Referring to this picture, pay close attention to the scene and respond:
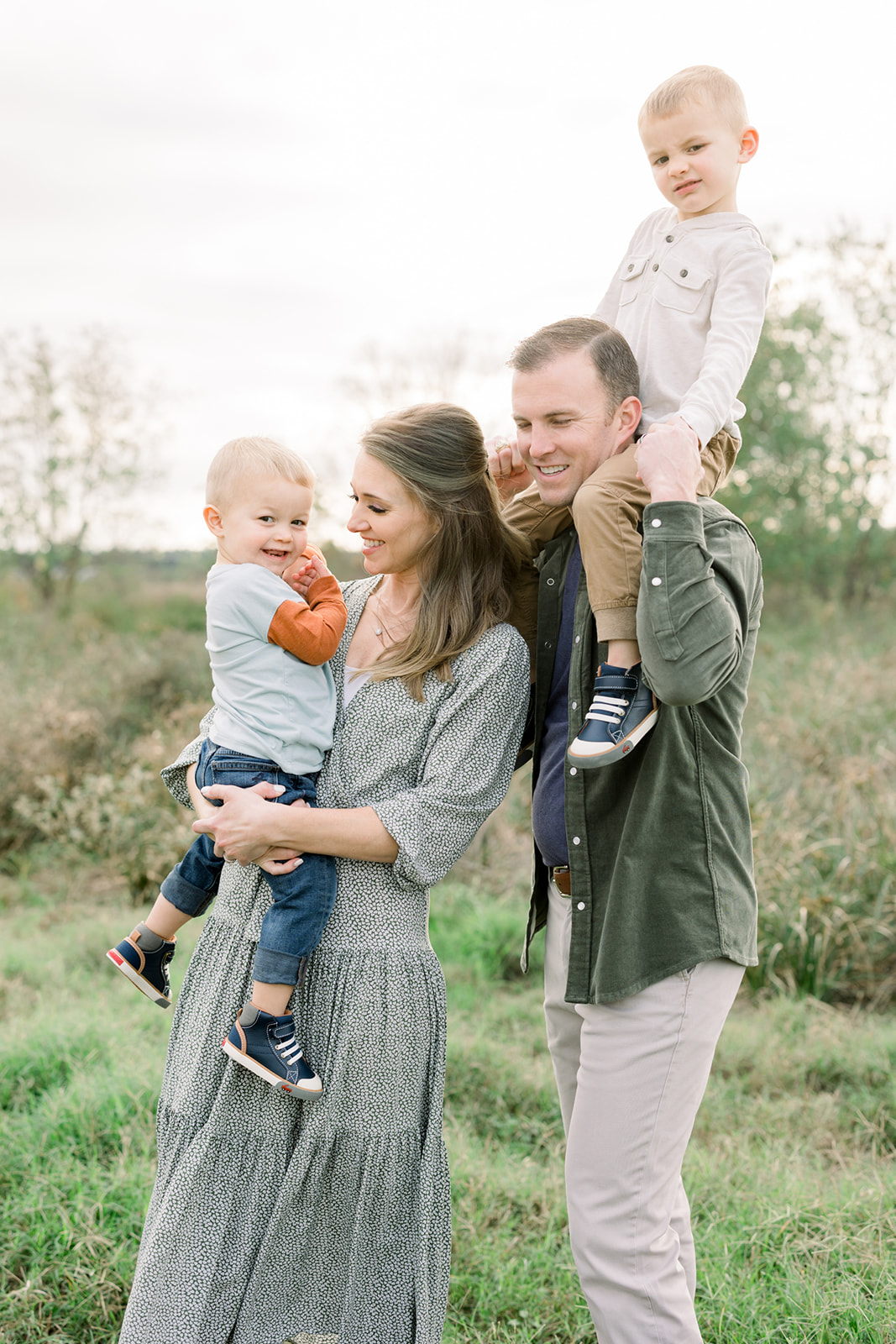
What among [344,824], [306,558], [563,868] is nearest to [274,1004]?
[344,824]

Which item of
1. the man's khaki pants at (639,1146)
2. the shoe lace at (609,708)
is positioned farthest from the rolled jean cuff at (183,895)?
the shoe lace at (609,708)

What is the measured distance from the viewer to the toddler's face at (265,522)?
2.33m

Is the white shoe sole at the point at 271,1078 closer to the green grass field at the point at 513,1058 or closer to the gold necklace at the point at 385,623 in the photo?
the gold necklace at the point at 385,623

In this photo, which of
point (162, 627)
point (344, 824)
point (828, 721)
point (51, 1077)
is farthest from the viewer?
point (162, 627)

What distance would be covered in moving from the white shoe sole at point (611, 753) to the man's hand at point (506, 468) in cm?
77

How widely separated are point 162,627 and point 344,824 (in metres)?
11.6

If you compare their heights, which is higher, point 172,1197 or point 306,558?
point 306,558

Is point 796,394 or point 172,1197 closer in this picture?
point 172,1197

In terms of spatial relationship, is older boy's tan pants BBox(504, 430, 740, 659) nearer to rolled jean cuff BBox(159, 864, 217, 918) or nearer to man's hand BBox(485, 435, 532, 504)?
man's hand BBox(485, 435, 532, 504)

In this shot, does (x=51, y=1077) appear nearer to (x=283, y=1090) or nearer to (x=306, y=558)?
(x=283, y=1090)

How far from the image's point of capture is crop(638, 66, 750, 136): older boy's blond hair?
240 cm

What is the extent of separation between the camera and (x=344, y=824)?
7.02 ft

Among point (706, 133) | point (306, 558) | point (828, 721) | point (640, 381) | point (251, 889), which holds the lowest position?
point (828, 721)

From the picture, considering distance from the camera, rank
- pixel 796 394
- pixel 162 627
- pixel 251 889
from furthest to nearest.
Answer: pixel 796 394
pixel 162 627
pixel 251 889
